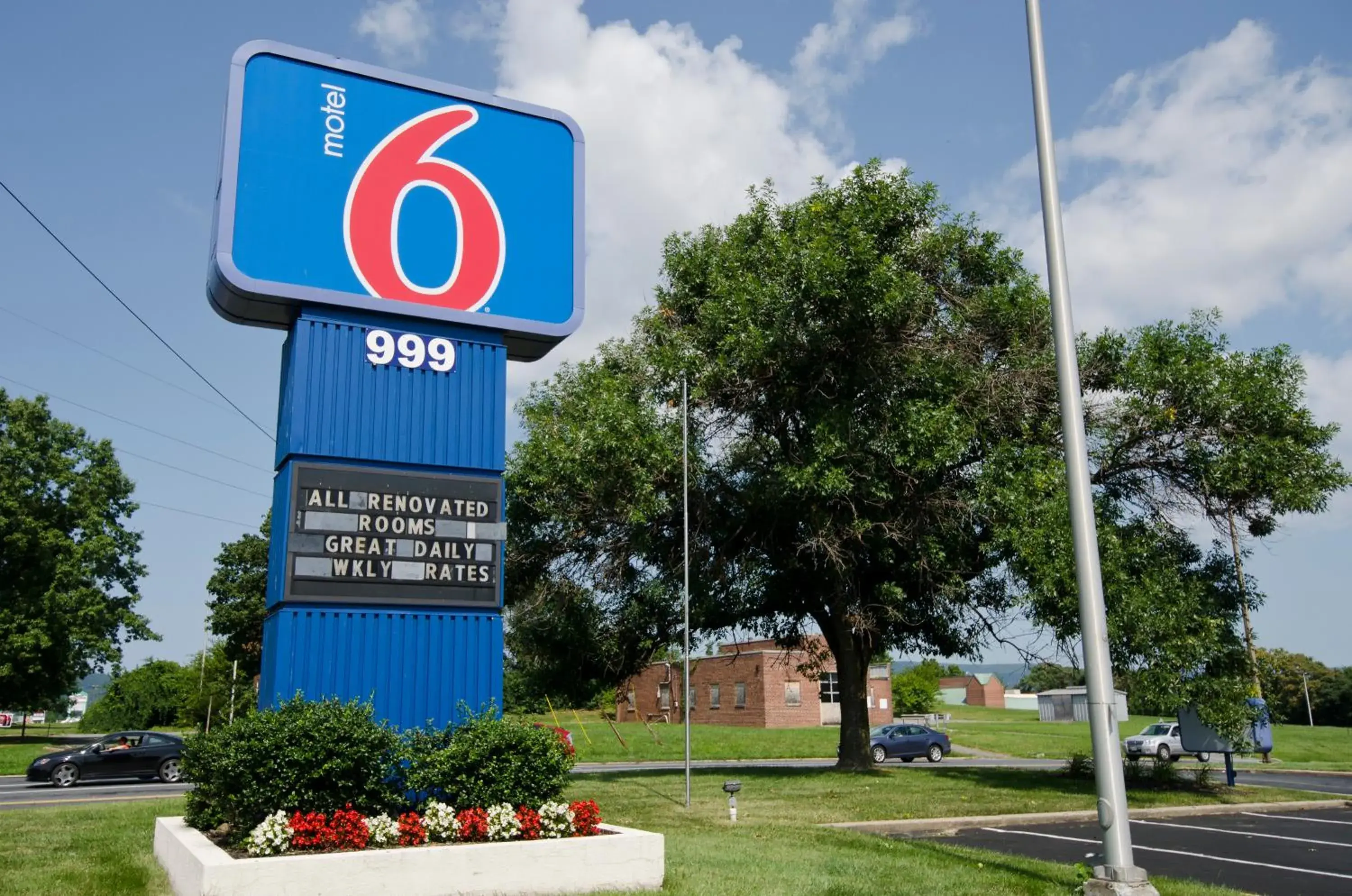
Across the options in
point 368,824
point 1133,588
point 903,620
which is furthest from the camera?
point 903,620

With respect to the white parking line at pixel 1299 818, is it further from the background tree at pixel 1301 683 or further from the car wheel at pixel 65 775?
the background tree at pixel 1301 683

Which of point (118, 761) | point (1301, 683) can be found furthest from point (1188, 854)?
point (1301, 683)

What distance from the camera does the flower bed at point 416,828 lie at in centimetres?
907

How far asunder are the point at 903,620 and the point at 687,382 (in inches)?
273

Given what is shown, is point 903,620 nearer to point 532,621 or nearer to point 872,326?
point 872,326

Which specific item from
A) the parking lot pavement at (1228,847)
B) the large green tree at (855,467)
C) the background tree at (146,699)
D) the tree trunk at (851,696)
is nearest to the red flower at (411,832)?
the parking lot pavement at (1228,847)

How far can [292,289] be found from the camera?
11227 mm

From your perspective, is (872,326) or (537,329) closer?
(537,329)

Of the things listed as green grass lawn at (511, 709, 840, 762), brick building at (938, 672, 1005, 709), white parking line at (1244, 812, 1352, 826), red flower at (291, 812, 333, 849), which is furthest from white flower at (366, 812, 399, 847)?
brick building at (938, 672, 1005, 709)

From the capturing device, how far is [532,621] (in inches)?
943

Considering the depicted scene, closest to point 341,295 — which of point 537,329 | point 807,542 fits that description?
point 537,329

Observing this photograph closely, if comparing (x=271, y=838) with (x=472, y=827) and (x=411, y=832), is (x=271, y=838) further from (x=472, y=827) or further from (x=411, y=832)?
(x=472, y=827)

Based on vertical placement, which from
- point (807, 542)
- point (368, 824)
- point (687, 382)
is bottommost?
point (368, 824)

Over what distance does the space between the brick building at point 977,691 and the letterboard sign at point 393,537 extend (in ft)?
375
